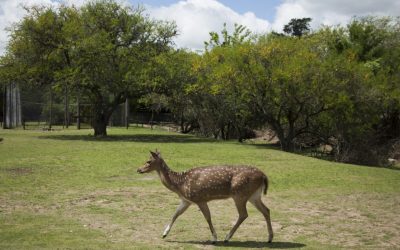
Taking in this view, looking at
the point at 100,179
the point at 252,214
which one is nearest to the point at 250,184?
the point at 252,214

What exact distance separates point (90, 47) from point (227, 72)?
810 cm

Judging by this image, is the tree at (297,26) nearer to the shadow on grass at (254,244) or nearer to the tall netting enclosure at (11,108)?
the tall netting enclosure at (11,108)

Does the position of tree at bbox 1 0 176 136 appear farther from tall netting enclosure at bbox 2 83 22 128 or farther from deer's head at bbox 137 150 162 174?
deer's head at bbox 137 150 162 174

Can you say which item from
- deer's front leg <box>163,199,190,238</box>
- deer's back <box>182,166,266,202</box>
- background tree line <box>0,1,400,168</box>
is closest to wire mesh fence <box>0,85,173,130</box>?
background tree line <box>0,1,400,168</box>

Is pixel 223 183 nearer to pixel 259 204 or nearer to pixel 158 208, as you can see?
pixel 259 204

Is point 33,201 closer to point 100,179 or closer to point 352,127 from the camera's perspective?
point 100,179

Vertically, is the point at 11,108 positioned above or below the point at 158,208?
above

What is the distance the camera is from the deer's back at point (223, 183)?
29.2 ft

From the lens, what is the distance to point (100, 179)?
16281mm

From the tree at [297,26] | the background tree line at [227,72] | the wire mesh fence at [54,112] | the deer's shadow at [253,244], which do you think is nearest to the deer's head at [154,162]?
the deer's shadow at [253,244]

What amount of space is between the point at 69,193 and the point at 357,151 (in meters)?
21.3

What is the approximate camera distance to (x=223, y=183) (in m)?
9.02

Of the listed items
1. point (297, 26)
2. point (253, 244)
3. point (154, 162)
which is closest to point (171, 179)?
point (154, 162)

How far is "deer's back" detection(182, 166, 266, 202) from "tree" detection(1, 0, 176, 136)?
23555 mm
